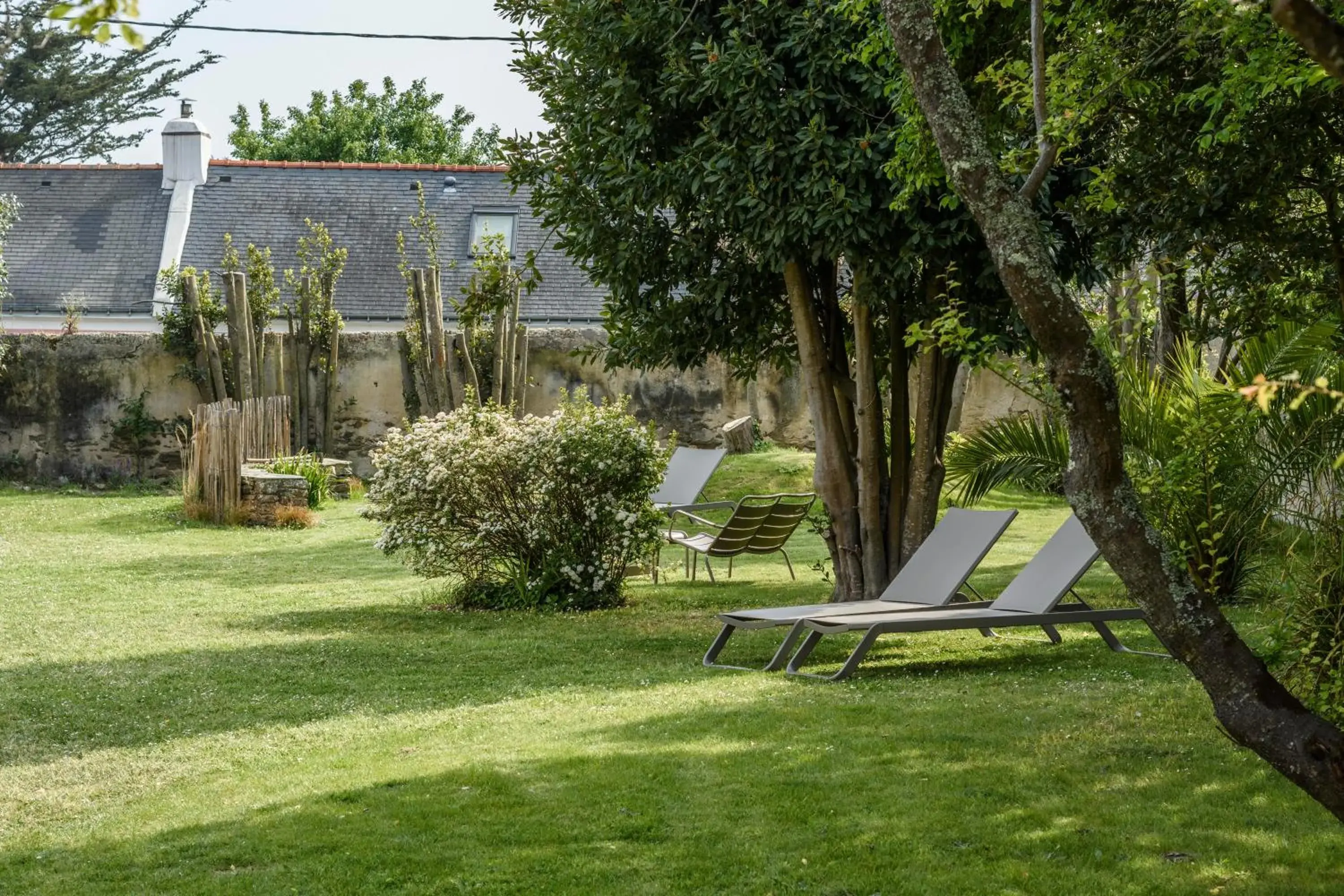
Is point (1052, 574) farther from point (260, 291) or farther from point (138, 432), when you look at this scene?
point (138, 432)

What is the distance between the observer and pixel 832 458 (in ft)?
35.2

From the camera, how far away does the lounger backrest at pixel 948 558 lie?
28.6ft

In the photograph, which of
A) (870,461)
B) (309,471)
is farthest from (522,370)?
(870,461)

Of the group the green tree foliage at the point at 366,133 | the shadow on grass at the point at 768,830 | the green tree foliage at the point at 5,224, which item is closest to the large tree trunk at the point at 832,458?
→ the shadow on grass at the point at 768,830

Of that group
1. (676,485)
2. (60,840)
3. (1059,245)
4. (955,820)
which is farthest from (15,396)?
(955,820)

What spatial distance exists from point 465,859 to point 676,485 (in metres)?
10.6

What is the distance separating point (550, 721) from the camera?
689 centimetres

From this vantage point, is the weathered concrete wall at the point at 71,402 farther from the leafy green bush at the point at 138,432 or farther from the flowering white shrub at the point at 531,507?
the flowering white shrub at the point at 531,507

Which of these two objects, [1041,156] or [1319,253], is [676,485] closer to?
[1319,253]

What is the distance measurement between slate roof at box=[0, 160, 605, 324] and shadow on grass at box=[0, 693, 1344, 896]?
22.3m

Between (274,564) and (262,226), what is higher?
(262,226)

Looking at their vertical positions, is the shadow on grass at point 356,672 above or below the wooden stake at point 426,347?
below

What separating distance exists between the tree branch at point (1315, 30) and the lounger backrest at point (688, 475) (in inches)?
472

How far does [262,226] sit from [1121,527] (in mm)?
27506
